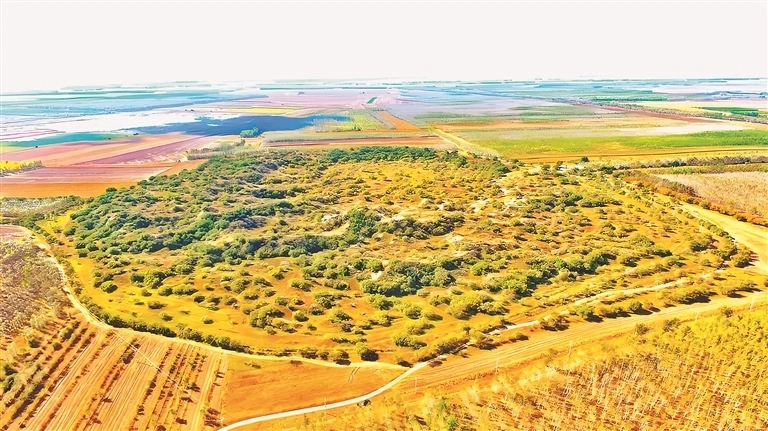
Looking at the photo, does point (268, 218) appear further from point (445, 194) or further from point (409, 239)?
point (445, 194)

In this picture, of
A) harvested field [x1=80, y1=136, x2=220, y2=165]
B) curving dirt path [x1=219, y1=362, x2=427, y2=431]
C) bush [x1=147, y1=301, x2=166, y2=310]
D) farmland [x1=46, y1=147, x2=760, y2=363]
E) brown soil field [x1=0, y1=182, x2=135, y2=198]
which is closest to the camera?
curving dirt path [x1=219, y1=362, x2=427, y2=431]

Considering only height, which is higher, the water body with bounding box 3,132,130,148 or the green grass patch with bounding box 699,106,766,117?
the green grass patch with bounding box 699,106,766,117

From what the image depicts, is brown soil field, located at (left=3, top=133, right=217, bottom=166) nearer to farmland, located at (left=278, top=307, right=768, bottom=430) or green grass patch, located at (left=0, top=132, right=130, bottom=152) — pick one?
green grass patch, located at (left=0, top=132, right=130, bottom=152)

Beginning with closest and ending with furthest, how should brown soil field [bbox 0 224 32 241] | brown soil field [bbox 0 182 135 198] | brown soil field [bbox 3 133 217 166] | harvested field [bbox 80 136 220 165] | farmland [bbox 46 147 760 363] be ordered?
1. farmland [bbox 46 147 760 363]
2. brown soil field [bbox 0 224 32 241]
3. brown soil field [bbox 0 182 135 198]
4. harvested field [bbox 80 136 220 165]
5. brown soil field [bbox 3 133 217 166]

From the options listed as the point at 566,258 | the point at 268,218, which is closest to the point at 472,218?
the point at 566,258

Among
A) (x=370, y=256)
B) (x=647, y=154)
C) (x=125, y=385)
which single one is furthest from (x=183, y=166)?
(x=647, y=154)

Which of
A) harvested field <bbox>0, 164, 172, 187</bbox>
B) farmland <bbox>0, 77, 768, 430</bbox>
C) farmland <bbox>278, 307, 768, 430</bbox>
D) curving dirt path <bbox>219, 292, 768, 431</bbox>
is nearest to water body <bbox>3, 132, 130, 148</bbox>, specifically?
harvested field <bbox>0, 164, 172, 187</bbox>

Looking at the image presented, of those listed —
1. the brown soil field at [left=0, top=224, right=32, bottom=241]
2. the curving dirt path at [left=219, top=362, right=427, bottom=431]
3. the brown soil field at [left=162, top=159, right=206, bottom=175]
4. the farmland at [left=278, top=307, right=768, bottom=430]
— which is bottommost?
the curving dirt path at [left=219, top=362, right=427, bottom=431]
